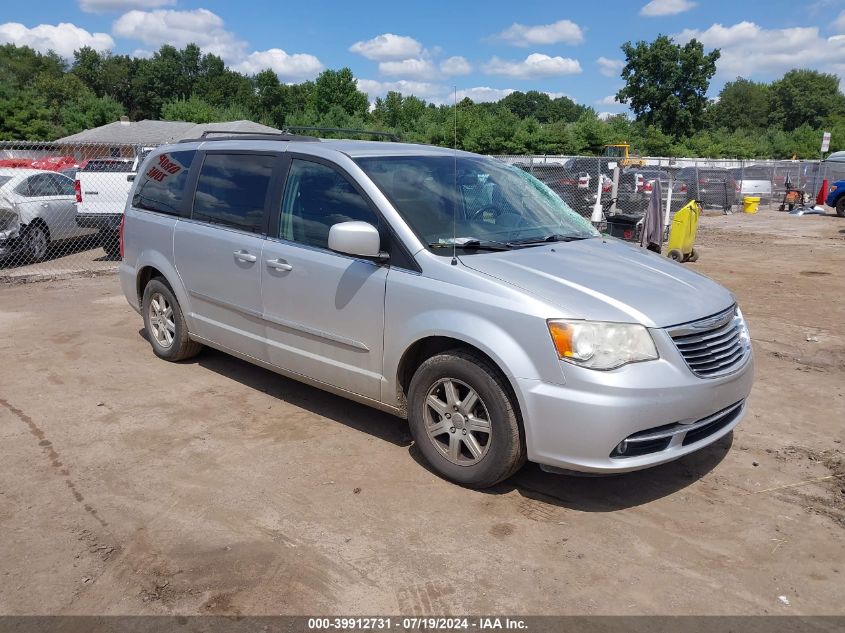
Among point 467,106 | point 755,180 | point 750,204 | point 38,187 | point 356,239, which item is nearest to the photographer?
point 356,239

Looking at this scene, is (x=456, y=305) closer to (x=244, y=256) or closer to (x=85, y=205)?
(x=244, y=256)

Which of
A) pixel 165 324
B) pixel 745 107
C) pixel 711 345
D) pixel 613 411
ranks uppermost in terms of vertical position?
pixel 745 107

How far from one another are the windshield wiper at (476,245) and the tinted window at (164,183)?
8.96 feet

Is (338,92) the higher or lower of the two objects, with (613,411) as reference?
higher

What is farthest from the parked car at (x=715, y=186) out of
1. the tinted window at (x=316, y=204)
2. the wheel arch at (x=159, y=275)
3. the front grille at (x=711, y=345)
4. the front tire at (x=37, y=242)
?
the tinted window at (x=316, y=204)

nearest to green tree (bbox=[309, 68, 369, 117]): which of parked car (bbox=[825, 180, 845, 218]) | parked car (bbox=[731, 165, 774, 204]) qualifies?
parked car (bbox=[731, 165, 774, 204])

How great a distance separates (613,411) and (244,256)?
286cm

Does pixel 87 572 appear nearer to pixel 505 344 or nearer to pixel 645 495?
pixel 505 344

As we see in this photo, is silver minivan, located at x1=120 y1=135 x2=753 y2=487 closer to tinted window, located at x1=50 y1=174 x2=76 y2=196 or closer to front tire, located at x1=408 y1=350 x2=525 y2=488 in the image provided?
front tire, located at x1=408 y1=350 x2=525 y2=488

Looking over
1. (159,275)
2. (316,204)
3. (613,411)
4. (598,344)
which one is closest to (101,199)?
(159,275)

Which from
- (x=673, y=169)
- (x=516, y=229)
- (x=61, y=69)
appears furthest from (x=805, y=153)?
(x=61, y=69)

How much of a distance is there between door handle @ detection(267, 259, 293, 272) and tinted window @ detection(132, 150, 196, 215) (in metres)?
1.47

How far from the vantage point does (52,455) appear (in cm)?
443

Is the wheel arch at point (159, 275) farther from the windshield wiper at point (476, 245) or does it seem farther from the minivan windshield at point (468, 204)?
the windshield wiper at point (476, 245)
